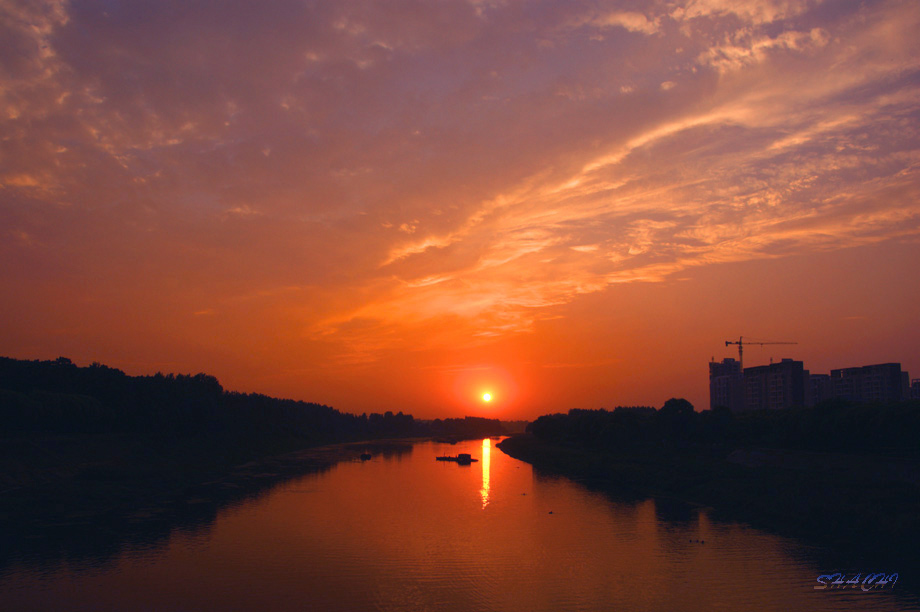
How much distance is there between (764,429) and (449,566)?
6671 cm

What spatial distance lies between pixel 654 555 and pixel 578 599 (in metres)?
10.1

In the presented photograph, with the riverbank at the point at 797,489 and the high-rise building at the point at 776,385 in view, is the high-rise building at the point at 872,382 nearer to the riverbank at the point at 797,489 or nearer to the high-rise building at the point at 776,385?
the high-rise building at the point at 776,385

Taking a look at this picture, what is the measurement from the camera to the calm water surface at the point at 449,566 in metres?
25.8

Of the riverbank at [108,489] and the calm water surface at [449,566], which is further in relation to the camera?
the riverbank at [108,489]

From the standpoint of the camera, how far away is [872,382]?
138 m

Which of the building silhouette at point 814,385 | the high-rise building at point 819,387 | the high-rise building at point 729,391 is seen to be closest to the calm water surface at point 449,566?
the building silhouette at point 814,385

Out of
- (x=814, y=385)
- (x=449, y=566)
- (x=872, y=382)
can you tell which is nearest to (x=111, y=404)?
(x=449, y=566)

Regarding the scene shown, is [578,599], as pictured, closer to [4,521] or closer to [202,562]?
[202,562]

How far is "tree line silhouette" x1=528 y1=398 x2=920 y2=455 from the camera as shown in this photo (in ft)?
192

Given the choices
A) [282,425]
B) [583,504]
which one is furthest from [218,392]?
[583,504]

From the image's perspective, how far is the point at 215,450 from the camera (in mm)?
94750

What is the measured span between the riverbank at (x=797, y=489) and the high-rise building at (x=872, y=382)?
76.2m

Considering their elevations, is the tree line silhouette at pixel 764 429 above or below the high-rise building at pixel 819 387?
below

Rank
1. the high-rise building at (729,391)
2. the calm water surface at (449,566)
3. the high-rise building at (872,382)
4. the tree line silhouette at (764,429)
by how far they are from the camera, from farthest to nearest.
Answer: the high-rise building at (729,391) → the high-rise building at (872,382) → the tree line silhouette at (764,429) → the calm water surface at (449,566)
